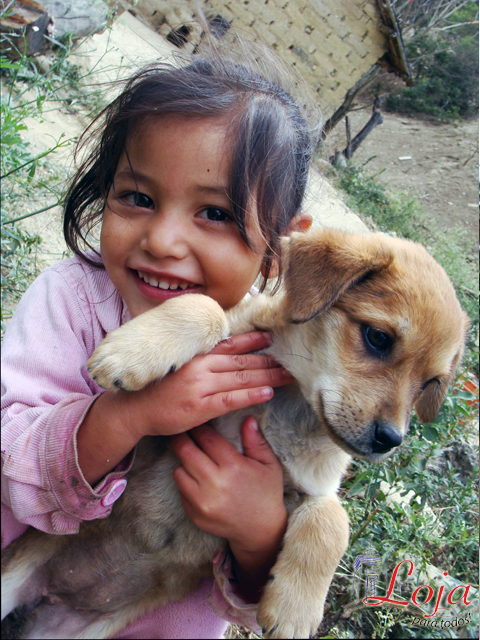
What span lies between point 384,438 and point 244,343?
61 centimetres

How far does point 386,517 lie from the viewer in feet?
5.11

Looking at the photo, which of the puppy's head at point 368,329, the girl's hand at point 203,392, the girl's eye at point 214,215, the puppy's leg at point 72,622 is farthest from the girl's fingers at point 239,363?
the puppy's leg at point 72,622

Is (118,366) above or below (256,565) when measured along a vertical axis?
above

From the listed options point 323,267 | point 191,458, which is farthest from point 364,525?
point 323,267

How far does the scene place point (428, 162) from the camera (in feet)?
28.1

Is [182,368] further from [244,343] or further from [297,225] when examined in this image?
[297,225]

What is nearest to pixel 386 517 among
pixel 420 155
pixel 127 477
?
pixel 127 477

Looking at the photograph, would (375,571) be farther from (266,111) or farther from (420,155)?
(420,155)

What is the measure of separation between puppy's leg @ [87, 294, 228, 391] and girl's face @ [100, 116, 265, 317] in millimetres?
177

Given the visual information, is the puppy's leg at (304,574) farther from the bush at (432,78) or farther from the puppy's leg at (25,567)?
the bush at (432,78)

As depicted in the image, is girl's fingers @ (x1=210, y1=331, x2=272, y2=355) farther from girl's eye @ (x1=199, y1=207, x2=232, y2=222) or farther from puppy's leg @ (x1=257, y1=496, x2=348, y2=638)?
puppy's leg @ (x1=257, y1=496, x2=348, y2=638)

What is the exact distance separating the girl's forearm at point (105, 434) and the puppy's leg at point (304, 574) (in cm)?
70

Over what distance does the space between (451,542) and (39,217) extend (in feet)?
10.9

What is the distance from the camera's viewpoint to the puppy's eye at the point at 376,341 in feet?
5.03
